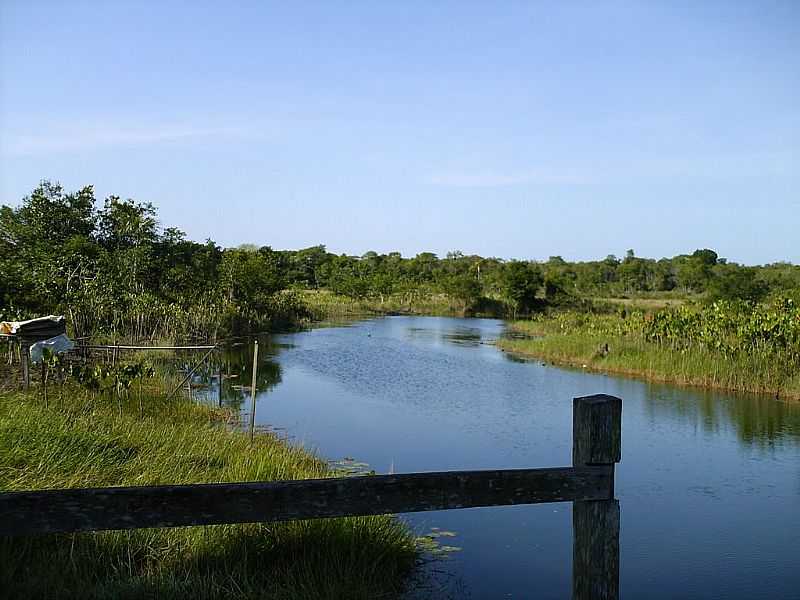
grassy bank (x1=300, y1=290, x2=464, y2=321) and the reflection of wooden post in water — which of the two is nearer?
the reflection of wooden post in water

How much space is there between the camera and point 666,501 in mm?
8938

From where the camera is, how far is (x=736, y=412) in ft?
47.1

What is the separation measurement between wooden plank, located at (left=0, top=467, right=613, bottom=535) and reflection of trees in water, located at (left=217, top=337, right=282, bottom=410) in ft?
37.6

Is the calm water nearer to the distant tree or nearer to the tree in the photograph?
the distant tree

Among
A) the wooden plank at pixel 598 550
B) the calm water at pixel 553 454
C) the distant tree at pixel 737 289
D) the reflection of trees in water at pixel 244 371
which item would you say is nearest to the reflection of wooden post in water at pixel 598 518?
the wooden plank at pixel 598 550

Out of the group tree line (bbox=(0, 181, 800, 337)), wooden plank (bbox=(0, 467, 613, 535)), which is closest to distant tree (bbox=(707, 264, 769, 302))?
tree line (bbox=(0, 181, 800, 337))

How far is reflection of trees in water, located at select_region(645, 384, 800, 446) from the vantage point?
12.7 m

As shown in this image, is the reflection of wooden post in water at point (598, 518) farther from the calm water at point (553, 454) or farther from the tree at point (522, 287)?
the tree at point (522, 287)

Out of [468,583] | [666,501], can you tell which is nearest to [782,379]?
[666,501]

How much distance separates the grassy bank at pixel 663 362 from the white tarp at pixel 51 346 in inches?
524

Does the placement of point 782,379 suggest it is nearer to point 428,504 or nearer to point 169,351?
point 169,351

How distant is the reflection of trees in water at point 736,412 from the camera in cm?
1270

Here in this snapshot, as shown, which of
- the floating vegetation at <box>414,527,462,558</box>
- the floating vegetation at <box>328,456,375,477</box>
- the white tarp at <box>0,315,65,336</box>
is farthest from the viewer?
the white tarp at <box>0,315,65,336</box>

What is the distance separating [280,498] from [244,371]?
16558 millimetres
